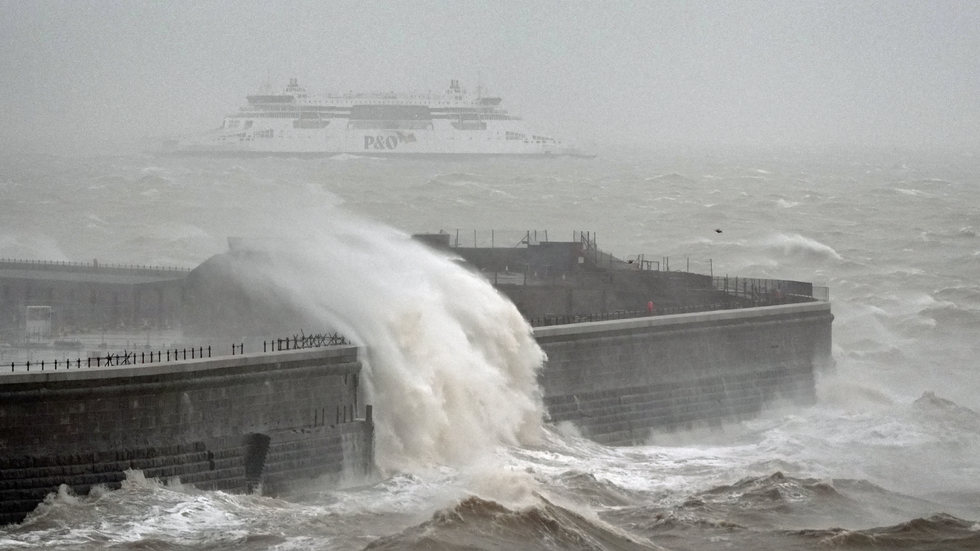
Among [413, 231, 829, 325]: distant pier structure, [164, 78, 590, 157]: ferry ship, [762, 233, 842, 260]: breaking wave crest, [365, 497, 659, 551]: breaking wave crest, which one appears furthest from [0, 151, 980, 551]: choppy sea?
[164, 78, 590, 157]: ferry ship

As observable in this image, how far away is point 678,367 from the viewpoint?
94.2 feet

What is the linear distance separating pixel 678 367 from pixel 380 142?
9210cm

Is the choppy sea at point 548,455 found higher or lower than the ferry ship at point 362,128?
lower

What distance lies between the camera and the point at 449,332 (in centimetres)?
2573

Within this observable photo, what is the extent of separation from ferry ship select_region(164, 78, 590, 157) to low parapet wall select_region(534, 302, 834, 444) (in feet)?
287

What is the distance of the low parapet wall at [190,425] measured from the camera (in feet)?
60.7

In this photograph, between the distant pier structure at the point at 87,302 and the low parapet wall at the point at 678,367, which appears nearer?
the low parapet wall at the point at 678,367

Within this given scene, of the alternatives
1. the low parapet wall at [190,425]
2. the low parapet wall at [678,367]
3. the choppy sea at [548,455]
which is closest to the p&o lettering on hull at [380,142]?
the choppy sea at [548,455]

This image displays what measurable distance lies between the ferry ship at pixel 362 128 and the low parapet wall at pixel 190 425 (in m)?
95.0

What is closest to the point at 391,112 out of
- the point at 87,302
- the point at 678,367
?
the point at 87,302

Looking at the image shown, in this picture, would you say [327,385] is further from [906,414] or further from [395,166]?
[395,166]

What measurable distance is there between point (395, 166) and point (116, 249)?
54.4 m

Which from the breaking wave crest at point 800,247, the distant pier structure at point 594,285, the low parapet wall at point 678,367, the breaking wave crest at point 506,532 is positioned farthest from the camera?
the breaking wave crest at point 800,247

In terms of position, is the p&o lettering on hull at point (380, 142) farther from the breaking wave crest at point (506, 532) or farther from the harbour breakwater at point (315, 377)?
the breaking wave crest at point (506, 532)
